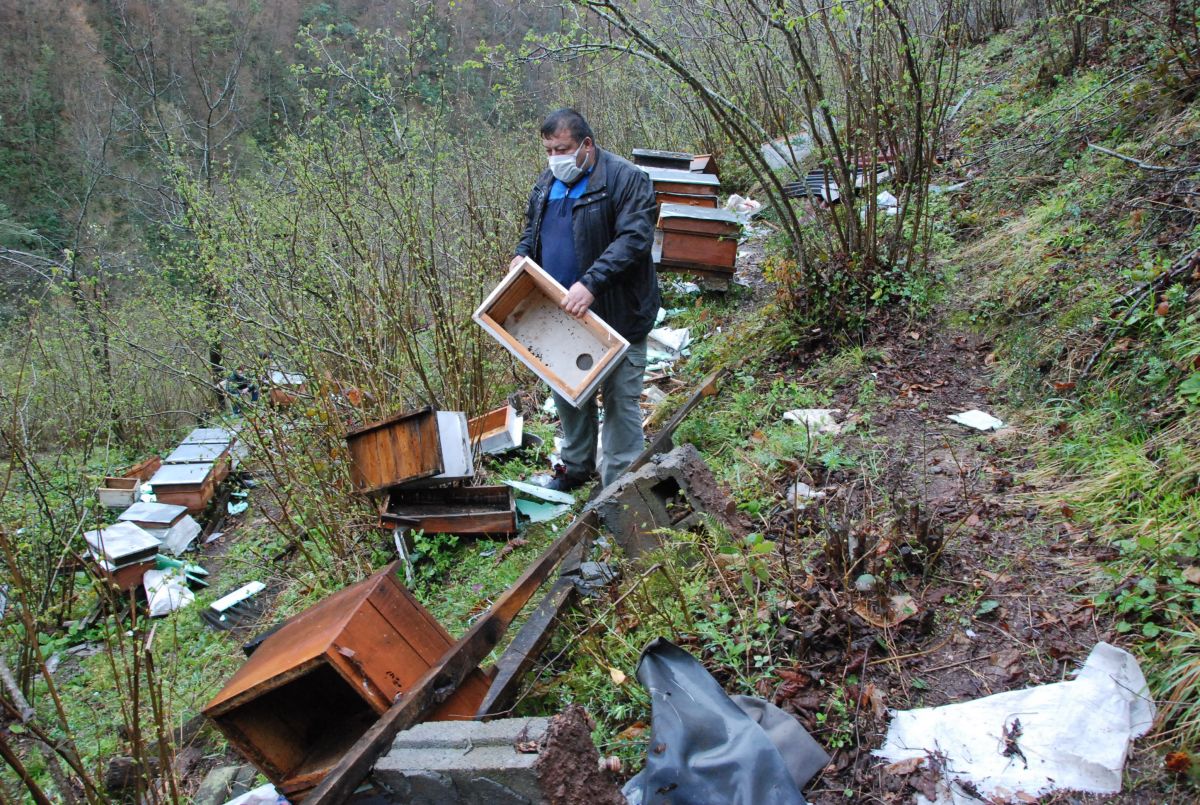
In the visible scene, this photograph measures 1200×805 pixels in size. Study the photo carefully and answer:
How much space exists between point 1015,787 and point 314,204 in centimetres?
571

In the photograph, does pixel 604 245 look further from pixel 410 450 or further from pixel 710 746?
pixel 710 746

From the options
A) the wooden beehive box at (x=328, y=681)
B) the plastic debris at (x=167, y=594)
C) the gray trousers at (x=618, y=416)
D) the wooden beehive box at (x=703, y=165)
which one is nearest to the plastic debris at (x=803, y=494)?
the gray trousers at (x=618, y=416)

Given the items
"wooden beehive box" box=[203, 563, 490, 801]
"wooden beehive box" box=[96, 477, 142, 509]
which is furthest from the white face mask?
"wooden beehive box" box=[96, 477, 142, 509]

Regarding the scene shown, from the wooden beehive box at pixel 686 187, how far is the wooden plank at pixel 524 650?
19.2 ft

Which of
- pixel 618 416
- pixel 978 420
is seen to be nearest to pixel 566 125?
pixel 618 416

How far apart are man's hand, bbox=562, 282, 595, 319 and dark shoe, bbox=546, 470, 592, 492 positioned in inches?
55.7

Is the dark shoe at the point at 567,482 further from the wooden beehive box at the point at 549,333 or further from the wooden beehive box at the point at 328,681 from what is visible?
the wooden beehive box at the point at 328,681

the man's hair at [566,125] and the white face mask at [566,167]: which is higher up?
the man's hair at [566,125]

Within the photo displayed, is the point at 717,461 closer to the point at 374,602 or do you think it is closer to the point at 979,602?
the point at 979,602

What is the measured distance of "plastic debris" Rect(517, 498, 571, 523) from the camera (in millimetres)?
4664

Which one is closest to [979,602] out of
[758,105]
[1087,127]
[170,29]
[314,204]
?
[314,204]

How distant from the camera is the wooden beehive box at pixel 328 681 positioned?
252cm

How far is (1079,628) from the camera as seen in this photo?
2.45 meters

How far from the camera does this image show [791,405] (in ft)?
16.1
